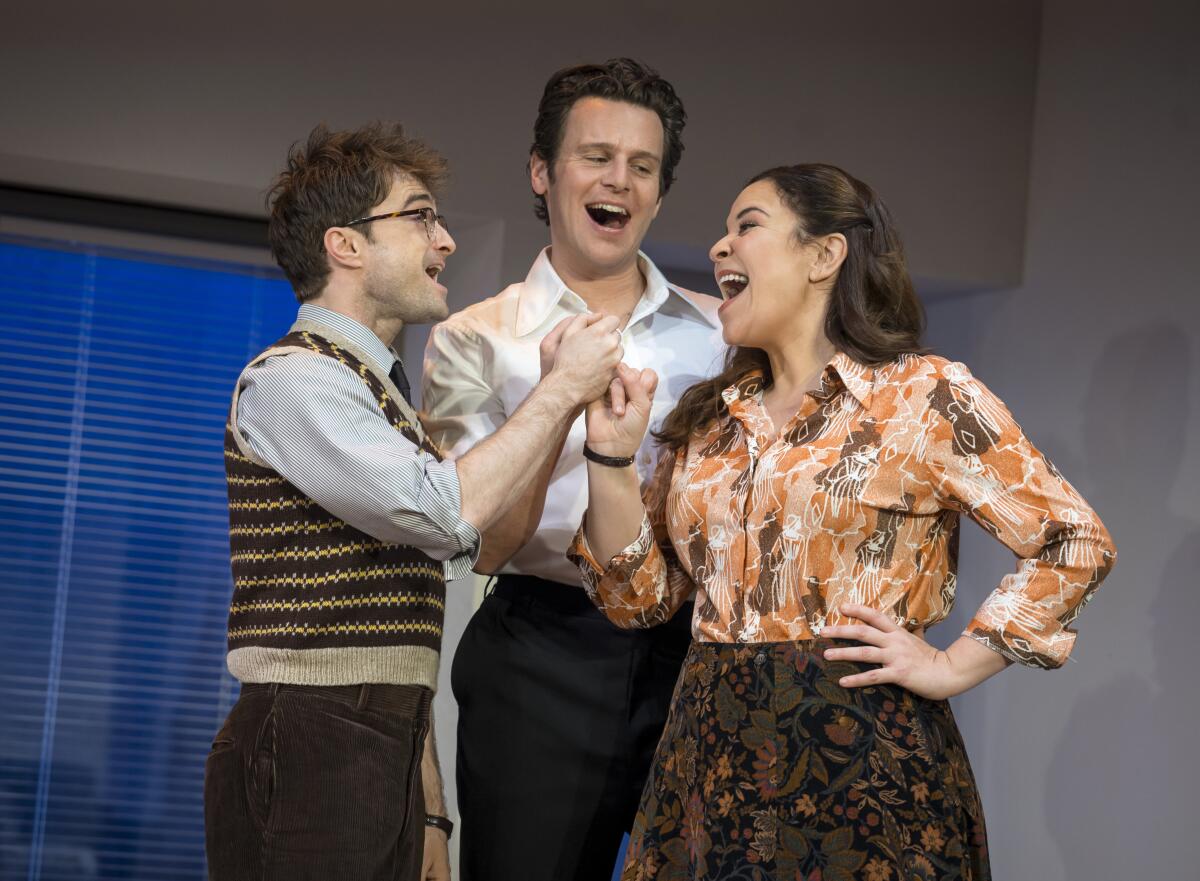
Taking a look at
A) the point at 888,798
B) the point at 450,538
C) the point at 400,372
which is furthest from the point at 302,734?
the point at 888,798

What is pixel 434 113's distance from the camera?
12.6ft

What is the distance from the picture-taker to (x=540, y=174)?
2.81m

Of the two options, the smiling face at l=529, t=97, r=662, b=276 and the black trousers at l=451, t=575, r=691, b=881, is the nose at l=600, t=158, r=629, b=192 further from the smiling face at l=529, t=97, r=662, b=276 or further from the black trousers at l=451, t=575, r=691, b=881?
the black trousers at l=451, t=575, r=691, b=881

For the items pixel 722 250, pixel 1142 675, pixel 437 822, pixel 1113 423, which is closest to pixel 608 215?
pixel 722 250

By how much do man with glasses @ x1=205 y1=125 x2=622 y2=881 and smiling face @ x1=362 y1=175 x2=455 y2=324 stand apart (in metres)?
0.11

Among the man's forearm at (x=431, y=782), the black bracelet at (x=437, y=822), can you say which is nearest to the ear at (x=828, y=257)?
the man's forearm at (x=431, y=782)

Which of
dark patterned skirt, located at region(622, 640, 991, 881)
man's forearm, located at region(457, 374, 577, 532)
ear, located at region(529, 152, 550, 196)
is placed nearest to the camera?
dark patterned skirt, located at region(622, 640, 991, 881)

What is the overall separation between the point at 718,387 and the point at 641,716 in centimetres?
61

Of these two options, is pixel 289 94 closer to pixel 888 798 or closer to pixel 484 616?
pixel 484 616

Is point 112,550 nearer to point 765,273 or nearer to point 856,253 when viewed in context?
point 765,273

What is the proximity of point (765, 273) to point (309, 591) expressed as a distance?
2.86 ft

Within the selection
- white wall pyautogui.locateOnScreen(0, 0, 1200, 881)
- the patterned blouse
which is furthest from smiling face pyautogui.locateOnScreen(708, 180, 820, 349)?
white wall pyautogui.locateOnScreen(0, 0, 1200, 881)

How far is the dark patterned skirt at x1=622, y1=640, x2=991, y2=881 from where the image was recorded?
1872mm

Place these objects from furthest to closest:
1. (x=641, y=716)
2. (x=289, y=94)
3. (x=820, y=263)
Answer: (x=289, y=94) → (x=641, y=716) → (x=820, y=263)
